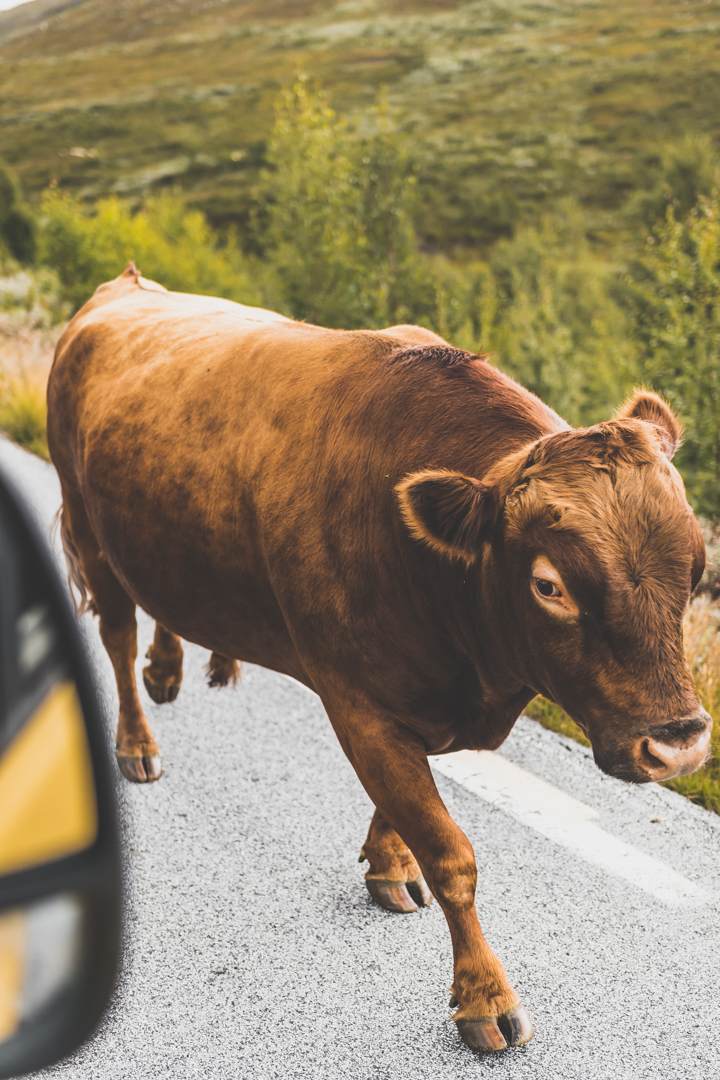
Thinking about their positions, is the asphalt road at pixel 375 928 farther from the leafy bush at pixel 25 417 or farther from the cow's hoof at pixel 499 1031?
the leafy bush at pixel 25 417

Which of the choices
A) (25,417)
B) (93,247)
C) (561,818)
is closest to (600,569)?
(561,818)

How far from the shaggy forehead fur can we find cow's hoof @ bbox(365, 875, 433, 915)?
4.82ft

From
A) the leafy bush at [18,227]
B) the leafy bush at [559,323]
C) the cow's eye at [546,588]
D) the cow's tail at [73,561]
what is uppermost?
the cow's eye at [546,588]

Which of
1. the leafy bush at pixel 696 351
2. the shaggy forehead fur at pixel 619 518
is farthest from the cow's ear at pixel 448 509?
the leafy bush at pixel 696 351

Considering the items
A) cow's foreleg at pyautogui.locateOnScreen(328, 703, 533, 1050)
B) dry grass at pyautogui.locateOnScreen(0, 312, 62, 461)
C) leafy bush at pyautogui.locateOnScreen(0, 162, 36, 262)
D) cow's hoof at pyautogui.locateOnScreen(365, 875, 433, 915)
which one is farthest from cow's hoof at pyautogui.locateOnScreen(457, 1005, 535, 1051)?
leafy bush at pyautogui.locateOnScreen(0, 162, 36, 262)

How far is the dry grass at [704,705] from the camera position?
3.52 m

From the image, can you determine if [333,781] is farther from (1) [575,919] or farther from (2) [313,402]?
(2) [313,402]

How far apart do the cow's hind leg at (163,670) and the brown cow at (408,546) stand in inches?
27.9

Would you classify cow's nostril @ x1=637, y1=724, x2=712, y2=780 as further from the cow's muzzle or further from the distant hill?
the distant hill

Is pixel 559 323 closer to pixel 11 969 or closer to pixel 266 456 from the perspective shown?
pixel 266 456

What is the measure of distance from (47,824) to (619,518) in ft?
4.33

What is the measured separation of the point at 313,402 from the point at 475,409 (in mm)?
533

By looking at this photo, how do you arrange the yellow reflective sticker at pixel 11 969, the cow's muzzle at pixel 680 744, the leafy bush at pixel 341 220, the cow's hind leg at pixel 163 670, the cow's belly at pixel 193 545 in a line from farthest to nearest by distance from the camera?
1. the leafy bush at pixel 341 220
2. the cow's hind leg at pixel 163 670
3. the cow's belly at pixel 193 545
4. the cow's muzzle at pixel 680 744
5. the yellow reflective sticker at pixel 11 969

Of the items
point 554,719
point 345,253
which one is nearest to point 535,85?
point 345,253
